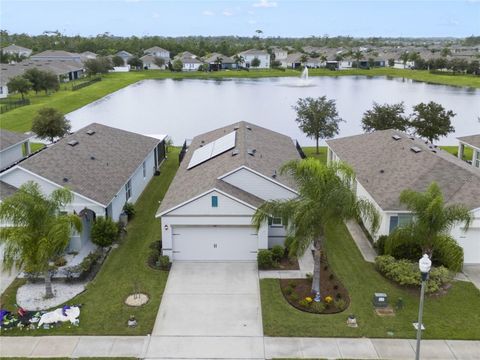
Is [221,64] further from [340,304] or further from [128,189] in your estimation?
[340,304]

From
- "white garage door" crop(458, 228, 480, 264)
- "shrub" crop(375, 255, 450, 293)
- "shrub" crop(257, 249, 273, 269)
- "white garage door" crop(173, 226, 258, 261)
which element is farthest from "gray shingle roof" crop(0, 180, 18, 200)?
"white garage door" crop(458, 228, 480, 264)

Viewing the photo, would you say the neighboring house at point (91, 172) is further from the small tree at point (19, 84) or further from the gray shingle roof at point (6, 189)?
the small tree at point (19, 84)

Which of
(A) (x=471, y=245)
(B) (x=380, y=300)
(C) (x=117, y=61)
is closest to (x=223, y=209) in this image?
(B) (x=380, y=300)

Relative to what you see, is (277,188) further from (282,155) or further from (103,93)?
(103,93)

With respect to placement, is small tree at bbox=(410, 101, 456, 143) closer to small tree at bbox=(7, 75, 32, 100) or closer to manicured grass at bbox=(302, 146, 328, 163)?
manicured grass at bbox=(302, 146, 328, 163)

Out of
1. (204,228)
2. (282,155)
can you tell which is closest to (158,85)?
(282,155)

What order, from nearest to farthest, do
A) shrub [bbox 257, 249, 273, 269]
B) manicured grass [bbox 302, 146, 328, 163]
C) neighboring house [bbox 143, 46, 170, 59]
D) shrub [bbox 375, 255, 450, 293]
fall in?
shrub [bbox 375, 255, 450, 293] < shrub [bbox 257, 249, 273, 269] < manicured grass [bbox 302, 146, 328, 163] < neighboring house [bbox 143, 46, 170, 59]
